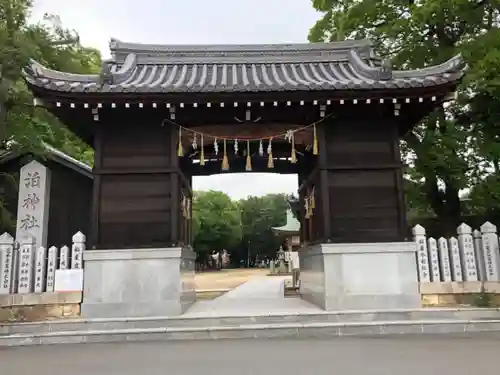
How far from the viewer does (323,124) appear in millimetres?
10734

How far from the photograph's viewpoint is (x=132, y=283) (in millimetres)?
9906

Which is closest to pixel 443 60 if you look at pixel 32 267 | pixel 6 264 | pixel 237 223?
pixel 32 267

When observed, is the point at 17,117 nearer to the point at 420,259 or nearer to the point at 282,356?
the point at 282,356

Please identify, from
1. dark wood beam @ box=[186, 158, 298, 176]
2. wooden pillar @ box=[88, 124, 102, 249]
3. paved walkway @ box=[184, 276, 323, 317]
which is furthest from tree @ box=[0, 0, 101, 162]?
paved walkway @ box=[184, 276, 323, 317]

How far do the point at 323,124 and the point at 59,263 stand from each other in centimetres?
704

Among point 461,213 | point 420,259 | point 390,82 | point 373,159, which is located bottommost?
point 420,259

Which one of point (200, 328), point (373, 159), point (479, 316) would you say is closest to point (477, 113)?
point (373, 159)

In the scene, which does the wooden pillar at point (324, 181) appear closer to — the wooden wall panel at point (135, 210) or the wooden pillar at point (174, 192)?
the wooden pillar at point (174, 192)

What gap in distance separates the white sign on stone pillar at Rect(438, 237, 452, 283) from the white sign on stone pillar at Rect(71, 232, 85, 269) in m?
8.38

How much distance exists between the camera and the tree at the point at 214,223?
53844 mm

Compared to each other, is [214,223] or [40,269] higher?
[214,223]

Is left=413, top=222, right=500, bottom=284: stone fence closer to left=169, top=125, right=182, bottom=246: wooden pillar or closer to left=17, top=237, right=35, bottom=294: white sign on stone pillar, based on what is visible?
left=169, top=125, right=182, bottom=246: wooden pillar

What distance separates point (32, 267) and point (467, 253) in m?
10.1

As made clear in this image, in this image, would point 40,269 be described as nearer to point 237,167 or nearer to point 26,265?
point 26,265
